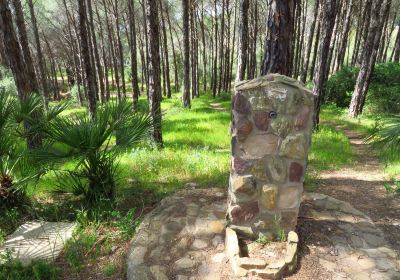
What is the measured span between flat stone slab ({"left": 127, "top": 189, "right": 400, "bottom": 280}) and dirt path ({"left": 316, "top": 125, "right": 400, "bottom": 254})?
0.31 m

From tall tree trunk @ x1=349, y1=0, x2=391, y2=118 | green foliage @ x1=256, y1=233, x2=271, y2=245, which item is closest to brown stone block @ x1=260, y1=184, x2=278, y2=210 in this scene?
green foliage @ x1=256, y1=233, x2=271, y2=245

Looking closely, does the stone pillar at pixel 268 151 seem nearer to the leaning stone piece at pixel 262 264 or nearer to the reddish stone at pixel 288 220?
the reddish stone at pixel 288 220

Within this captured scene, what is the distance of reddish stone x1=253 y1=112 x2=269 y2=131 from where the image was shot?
3.37m

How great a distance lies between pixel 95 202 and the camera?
179 inches

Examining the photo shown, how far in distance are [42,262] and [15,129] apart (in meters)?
2.18

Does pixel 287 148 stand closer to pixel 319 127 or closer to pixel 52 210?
pixel 52 210

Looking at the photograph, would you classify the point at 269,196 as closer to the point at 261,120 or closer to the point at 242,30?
the point at 261,120

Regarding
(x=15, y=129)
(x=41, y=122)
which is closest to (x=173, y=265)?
(x=41, y=122)

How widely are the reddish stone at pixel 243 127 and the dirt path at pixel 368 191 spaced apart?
7.79 feet

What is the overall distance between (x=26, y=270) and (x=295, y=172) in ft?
10.6

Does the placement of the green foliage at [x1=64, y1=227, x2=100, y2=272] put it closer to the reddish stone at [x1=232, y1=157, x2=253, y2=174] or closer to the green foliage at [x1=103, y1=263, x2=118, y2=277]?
the green foliage at [x1=103, y1=263, x2=118, y2=277]

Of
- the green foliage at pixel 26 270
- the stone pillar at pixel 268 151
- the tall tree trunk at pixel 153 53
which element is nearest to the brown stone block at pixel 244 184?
the stone pillar at pixel 268 151

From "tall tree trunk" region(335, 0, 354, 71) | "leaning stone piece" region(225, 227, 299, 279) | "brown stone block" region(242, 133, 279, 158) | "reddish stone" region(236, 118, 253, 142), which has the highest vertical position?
"tall tree trunk" region(335, 0, 354, 71)

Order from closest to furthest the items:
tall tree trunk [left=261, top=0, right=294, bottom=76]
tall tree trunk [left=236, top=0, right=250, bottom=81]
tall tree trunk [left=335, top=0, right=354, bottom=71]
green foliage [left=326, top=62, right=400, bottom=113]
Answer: tall tree trunk [left=261, top=0, right=294, bottom=76], tall tree trunk [left=236, top=0, right=250, bottom=81], green foliage [left=326, top=62, right=400, bottom=113], tall tree trunk [left=335, top=0, right=354, bottom=71]
